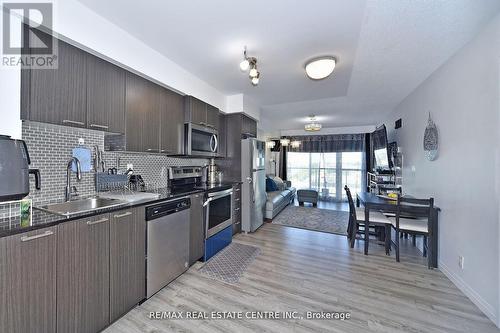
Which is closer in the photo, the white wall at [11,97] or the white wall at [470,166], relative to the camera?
the white wall at [11,97]

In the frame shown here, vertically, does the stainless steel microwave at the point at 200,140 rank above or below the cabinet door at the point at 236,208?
above

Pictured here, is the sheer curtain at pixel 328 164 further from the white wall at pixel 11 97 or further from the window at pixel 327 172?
the white wall at pixel 11 97

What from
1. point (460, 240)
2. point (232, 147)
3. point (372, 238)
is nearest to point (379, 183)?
point (372, 238)

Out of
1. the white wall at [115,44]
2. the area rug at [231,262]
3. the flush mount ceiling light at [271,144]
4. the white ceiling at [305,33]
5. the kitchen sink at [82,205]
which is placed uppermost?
the white ceiling at [305,33]

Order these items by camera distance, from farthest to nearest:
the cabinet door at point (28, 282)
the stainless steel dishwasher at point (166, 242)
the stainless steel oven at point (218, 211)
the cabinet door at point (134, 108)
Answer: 1. the stainless steel oven at point (218, 211)
2. the cabinet door at point (134, 108)
3. the stainless steel dishwasher at point (166, 242)
4. the cabinet door at point (28, 282)

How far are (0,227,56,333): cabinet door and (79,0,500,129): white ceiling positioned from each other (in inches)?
71.9

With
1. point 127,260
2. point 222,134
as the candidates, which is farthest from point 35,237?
point 222,134

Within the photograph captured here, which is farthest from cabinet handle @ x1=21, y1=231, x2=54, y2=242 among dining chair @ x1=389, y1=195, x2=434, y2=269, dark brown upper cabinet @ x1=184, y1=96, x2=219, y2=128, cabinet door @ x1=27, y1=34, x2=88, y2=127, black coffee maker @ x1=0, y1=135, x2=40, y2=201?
dining chair @ x1=389, y1=195, x2=434, y2=269

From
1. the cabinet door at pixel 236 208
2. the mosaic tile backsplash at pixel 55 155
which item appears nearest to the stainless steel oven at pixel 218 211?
the cabinet door at pixel 236 208

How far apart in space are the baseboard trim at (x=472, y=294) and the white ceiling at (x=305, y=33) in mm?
2524

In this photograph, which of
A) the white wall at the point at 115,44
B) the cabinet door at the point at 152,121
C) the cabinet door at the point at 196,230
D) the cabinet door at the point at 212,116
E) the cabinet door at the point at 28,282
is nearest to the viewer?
the cabinet door at the point at 28,282

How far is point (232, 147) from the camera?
3857mm

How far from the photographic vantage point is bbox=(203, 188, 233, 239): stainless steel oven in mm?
2719

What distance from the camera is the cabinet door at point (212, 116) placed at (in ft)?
10.7
